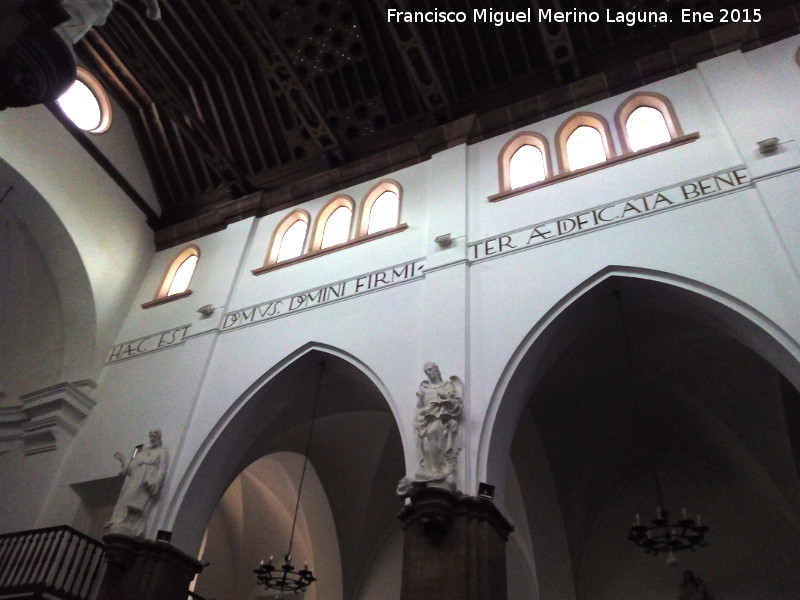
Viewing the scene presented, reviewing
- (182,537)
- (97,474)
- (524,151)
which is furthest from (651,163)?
(97,474)

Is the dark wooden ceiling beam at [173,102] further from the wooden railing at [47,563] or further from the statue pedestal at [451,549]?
the statue pedestal at [451,549]

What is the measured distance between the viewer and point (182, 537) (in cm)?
918

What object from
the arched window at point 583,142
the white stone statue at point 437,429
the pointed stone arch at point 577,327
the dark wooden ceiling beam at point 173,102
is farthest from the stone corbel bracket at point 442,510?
the dark wooden ceiling beam at point 173,102

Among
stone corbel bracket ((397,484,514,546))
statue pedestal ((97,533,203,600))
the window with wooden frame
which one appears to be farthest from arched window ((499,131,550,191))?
→ statue pedestal ((97,533,203,600))

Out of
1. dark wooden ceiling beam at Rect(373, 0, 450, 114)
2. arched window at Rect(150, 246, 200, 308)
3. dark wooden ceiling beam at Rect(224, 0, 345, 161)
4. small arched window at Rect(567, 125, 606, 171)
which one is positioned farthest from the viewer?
arched window at Rect(150, 246, 200, 308)

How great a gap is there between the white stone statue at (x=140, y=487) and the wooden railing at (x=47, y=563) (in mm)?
487

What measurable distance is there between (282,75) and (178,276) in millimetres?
4158

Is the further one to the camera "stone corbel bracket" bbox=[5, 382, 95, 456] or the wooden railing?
"stone corbel bracket" bbox=[5, 382, 95, 456]

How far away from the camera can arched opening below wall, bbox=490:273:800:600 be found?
33.8ft

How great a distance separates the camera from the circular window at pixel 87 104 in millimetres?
12445

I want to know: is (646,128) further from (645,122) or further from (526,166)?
(526,166)

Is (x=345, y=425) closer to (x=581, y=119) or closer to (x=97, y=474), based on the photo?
(x=97, y=474)

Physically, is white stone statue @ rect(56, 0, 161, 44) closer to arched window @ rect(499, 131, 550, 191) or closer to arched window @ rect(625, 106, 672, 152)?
arched window @ rect(499, 131, 550, 191)

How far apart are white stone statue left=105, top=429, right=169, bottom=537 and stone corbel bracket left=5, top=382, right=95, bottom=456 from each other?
177 cm
